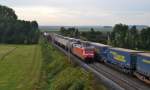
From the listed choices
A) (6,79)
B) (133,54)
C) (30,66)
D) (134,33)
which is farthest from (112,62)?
(134,33)

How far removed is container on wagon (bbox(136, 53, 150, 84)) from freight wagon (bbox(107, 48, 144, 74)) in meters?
1.57

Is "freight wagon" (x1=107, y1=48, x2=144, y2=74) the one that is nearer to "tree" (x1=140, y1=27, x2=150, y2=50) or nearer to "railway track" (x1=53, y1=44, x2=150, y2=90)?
"railway track" (x1=53, y1=44, x2=150, y2=90)

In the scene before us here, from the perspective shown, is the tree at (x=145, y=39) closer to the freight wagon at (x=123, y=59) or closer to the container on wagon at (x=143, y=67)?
the freight wagon at (x=123, y=59)

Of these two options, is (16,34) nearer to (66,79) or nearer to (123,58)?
(123,58)

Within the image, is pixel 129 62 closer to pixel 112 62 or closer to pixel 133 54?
pixel 133 54

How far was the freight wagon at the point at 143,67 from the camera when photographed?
33.6 metres

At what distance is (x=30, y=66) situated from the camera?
2464 inches

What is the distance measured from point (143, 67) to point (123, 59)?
21.8ft

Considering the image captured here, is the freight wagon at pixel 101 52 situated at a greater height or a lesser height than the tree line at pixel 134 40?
greater

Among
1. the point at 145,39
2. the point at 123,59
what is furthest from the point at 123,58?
the point at 145,39

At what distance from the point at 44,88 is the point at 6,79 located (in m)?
10.7

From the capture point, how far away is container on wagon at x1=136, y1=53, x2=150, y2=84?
33588mm

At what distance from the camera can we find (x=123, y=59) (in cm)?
4119

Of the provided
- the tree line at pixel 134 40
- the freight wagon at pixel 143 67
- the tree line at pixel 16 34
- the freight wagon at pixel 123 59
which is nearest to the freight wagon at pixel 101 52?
the freight wagon at pixel 123 59
